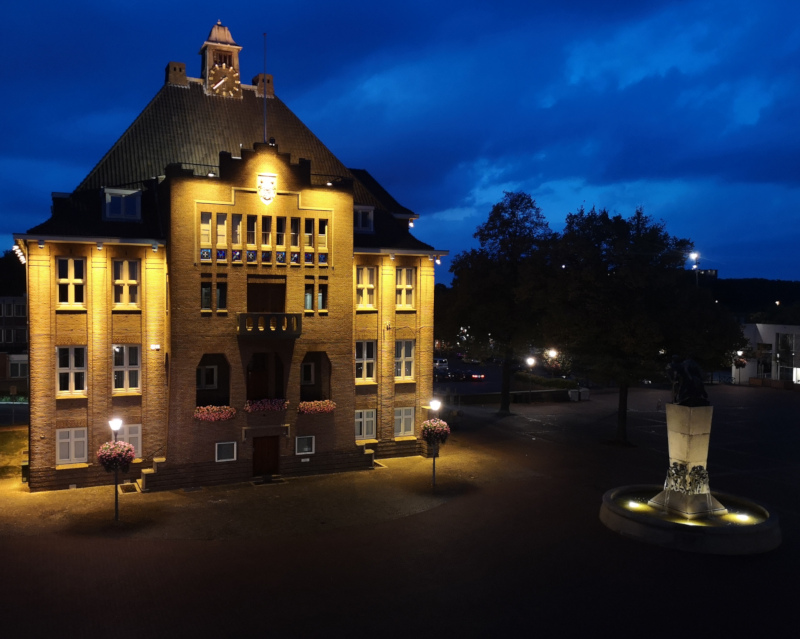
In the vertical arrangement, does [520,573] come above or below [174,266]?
below

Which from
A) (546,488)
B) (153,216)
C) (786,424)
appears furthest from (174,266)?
(786,424)

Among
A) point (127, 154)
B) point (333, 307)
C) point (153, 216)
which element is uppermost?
point (127, 154)

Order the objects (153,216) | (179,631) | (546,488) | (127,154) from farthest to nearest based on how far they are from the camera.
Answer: (127,154) → (153,216) → (546,488) → (179,631)

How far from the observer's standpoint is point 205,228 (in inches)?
1189

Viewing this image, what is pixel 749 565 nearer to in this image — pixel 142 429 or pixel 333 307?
pixel 333 307

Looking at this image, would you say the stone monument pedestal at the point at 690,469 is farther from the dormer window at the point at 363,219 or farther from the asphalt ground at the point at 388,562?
the dormer window at the point at 363,219

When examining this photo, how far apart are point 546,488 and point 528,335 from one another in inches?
712

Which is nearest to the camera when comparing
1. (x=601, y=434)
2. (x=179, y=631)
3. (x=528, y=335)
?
(x=179, y=631)

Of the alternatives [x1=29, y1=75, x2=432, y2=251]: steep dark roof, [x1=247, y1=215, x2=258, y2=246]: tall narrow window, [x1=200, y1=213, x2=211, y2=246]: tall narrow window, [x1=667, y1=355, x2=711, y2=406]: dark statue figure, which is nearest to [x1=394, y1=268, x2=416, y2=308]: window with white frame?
[x1=29, y1=75, x2=432, y2=251]: steep dark roof

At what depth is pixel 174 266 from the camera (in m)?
29.4

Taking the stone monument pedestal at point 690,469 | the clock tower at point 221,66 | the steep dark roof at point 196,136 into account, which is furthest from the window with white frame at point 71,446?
the stone monument pedestal at point 690,469

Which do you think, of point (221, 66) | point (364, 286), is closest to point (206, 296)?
point (364, 286)

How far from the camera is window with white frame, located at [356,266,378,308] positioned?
35094 millimetres

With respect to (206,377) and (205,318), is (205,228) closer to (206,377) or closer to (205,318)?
(205,318)
